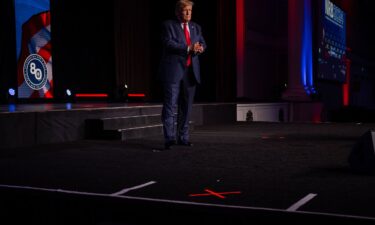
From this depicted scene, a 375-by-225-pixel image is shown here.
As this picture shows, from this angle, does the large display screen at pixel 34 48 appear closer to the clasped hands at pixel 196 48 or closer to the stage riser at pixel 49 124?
the stage riser at pixel 49 124

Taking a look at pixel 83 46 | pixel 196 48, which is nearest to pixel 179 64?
pixel 196 48

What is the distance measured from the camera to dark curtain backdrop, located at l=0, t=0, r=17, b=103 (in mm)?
7590

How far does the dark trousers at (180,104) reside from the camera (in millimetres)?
3742

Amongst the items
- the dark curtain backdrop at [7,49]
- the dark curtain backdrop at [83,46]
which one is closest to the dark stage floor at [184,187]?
the dark curtain backdrop at [7,49]

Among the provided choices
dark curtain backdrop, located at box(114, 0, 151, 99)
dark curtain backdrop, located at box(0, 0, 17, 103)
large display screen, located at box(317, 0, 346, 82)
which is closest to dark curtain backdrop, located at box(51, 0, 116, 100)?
dark curtain backdrop, located at box(114, 0, 151, 99)

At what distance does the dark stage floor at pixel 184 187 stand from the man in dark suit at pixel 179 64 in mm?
341

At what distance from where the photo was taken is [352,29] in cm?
1880

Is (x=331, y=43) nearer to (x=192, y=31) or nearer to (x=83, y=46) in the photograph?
(x=83, y=46)

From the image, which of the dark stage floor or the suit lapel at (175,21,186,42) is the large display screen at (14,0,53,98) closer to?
the dark stage floor

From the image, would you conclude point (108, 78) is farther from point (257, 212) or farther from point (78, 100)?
point (257, 212)

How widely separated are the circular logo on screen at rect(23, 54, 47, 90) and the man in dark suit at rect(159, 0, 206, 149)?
4841mm

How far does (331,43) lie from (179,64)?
34.3 ft

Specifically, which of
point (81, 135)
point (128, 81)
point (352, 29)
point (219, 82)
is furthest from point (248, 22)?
point (81, 135)

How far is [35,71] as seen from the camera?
8.20 m
